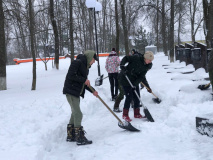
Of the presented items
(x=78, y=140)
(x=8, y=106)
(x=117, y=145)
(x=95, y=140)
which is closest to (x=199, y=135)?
(x=117, y=145)

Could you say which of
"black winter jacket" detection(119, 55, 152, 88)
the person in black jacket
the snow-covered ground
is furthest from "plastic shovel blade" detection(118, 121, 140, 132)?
"black winter jacket" detection(119, 55, 152, 88)

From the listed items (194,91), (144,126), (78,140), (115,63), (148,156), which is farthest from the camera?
(115,63)

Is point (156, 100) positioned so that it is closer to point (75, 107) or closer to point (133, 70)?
point (133, 70)

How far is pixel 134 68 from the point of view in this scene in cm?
523

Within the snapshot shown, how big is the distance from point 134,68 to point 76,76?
1628 mm

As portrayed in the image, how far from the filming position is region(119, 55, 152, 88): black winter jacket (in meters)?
5.19

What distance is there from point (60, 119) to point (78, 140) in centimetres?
142

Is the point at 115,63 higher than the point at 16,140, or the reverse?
the point at 115,63

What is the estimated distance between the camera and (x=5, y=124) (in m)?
4.78

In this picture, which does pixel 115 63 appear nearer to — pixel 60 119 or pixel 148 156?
pixel 60 119

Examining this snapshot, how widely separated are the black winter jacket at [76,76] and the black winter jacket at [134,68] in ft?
4.33

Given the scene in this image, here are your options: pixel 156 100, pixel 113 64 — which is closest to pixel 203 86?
pixel 156 100

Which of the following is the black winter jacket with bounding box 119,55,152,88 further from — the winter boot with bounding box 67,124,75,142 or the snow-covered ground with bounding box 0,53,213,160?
the winter boot with bounding box 67,124,75,142

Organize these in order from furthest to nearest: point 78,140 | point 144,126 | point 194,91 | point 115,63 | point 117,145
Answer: point 115,63
point 194,91
point 144,126
point 78,140
point 117,145
